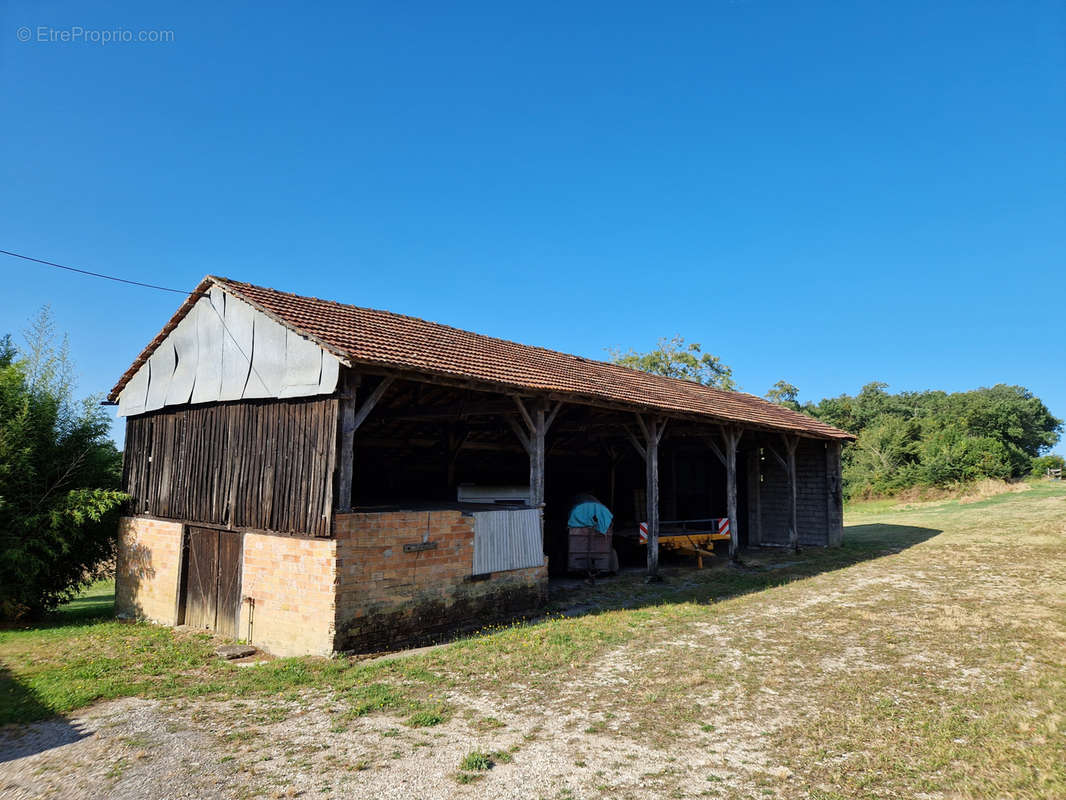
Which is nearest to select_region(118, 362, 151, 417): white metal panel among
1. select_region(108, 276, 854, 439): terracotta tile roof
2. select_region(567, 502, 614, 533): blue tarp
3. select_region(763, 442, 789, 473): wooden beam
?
select_region(108, 276, 854, 439): terracotta tile roof

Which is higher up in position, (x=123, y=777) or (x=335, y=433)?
(x=335, y=433)

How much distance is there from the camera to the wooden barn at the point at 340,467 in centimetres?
823

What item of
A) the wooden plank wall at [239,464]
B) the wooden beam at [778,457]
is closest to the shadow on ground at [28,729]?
the wooden plank wall at [239,464]

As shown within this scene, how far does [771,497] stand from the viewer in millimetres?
19969

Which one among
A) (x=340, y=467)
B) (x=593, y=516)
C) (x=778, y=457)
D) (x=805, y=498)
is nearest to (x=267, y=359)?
(x=340, y=467)

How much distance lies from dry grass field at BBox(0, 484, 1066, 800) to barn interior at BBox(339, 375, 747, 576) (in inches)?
140

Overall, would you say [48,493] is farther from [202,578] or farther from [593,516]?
[593,516]

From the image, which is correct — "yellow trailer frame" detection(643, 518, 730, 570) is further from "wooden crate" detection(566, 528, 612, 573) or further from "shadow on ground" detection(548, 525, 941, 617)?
"wooden crate" detection(566, 528, 612, 573)

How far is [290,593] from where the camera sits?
8.34m

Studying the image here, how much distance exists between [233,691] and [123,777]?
2.11 meters

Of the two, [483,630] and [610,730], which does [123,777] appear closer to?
[610,730]

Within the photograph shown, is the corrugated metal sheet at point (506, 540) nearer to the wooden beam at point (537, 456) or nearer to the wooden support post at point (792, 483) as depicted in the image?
the wooden beam at point (537, 456)

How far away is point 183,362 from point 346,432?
15.6 ft

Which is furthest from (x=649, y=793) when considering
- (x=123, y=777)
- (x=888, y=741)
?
(x=123, y=777)
